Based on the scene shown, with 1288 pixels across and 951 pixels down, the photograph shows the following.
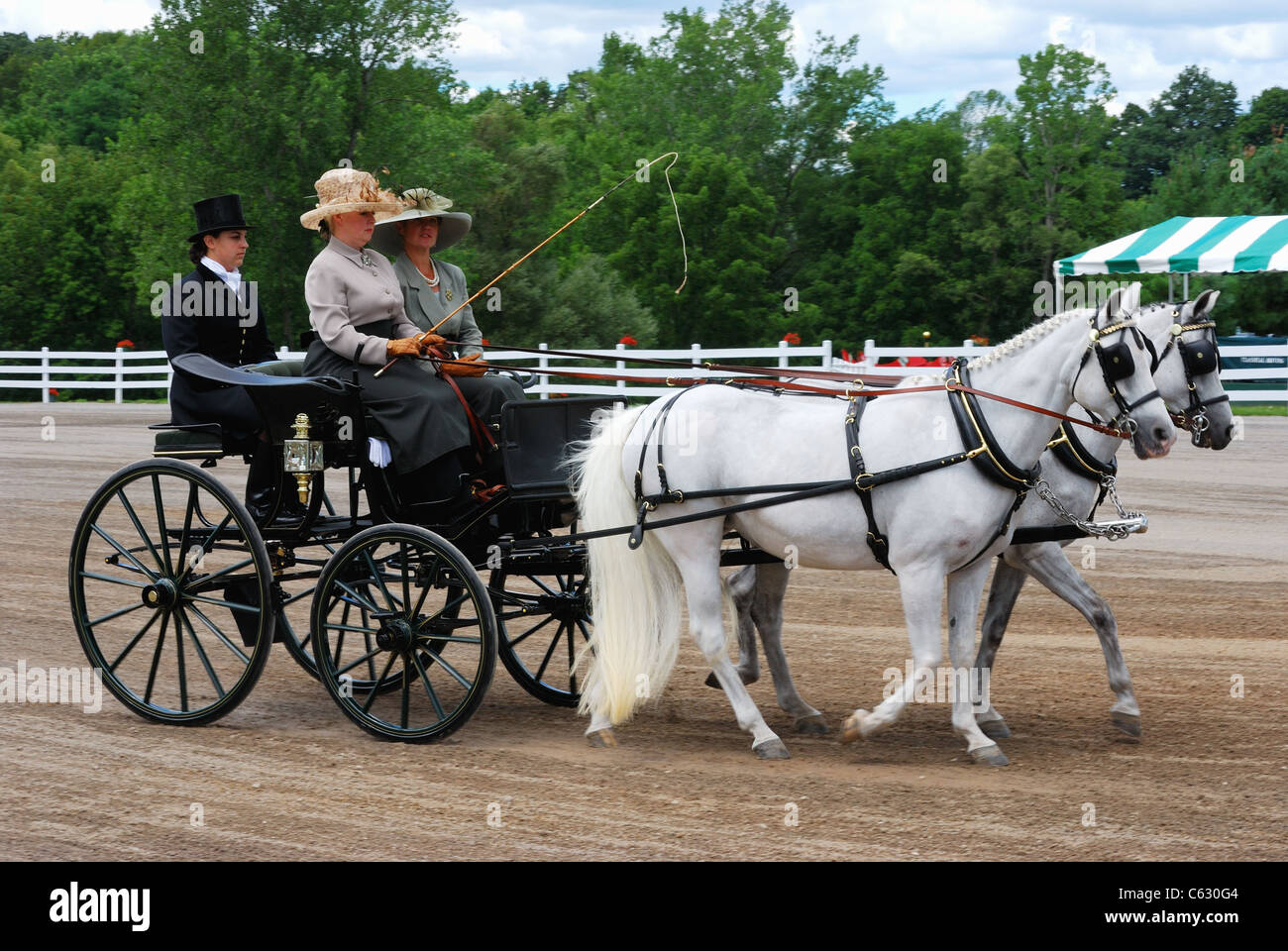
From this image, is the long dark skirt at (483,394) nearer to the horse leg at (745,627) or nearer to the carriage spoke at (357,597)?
the carriage spoke at (357,597)

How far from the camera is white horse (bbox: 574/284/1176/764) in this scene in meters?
5.36

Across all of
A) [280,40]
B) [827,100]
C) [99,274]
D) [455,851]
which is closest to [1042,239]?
[827,100]

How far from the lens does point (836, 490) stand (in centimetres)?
546

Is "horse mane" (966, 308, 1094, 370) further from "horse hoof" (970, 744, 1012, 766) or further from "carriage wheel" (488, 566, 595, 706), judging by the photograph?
"carriage wheel" (488, 566, 595, 706)

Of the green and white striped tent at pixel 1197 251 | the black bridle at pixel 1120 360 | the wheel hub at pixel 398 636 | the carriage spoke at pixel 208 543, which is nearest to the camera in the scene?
the black bridle at pixel 1120 360

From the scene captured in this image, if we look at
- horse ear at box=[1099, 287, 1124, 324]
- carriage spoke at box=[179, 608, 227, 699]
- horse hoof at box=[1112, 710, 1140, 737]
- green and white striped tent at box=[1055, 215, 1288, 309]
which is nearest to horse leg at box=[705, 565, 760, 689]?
horse hoof at box=[1112, 710, 1140, 737]

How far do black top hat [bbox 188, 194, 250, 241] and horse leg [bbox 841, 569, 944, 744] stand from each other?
3.34m

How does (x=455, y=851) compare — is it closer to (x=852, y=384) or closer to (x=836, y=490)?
(x=836, y=490)


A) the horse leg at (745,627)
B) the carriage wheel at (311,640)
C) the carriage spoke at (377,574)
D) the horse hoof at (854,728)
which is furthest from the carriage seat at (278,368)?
the horse hoof at (854,728)

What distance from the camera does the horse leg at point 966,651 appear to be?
5.50 m

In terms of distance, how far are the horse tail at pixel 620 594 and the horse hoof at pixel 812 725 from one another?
68 cm

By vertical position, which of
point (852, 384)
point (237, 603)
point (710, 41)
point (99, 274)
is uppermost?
point (710, 41)

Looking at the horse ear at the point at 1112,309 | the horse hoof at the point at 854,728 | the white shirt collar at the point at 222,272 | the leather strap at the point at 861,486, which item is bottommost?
the horse hoof at the point at 854,728

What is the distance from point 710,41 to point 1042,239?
16.6 metres
